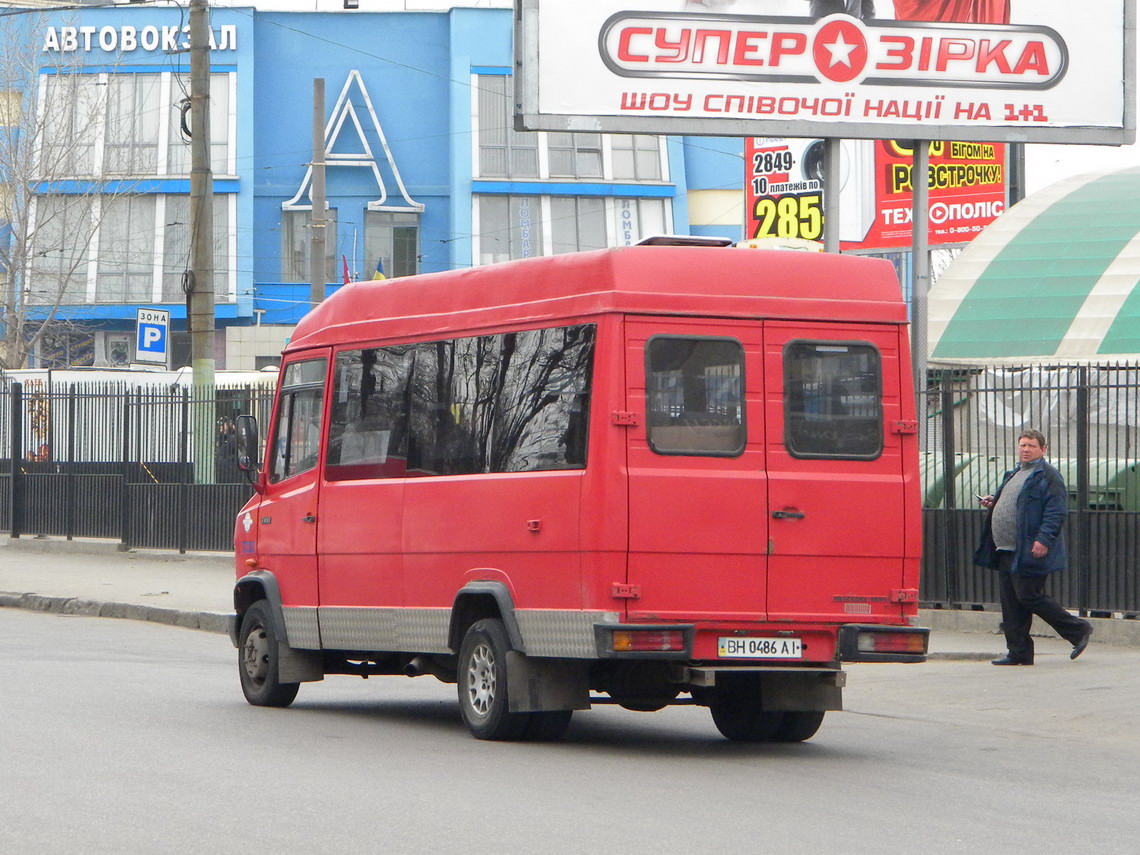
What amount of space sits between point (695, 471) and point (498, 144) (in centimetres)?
4925

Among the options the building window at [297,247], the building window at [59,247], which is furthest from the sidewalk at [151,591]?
the building window at [297,247]

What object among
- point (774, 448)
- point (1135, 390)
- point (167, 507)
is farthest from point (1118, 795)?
point (167, 507)

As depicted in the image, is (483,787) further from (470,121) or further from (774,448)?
(470,121)

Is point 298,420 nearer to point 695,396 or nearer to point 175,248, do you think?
point 695,396

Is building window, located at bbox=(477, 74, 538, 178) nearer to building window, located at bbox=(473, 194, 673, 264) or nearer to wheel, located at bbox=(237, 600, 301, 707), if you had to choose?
building window, located at bbox=(473, 194, 673, 264)

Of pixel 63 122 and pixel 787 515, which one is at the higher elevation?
pixel 63 122

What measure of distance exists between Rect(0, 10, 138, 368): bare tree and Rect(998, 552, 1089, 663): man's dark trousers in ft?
113

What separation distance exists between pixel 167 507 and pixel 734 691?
1587 cm

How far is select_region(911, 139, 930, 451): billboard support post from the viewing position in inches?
661

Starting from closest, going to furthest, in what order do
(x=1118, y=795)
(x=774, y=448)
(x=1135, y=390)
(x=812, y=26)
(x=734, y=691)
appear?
1. (x=1118, y=795)
2. (x=774, y=448)
3. (x=734, y=691)
4. (x=1135, y=390)
5. (x=812, y=26)

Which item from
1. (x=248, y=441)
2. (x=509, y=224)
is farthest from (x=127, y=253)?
(x=248, y=441)

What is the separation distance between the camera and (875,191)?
117 ft

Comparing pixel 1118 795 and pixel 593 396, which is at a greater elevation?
pixel 593 396

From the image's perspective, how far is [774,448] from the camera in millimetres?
9664
